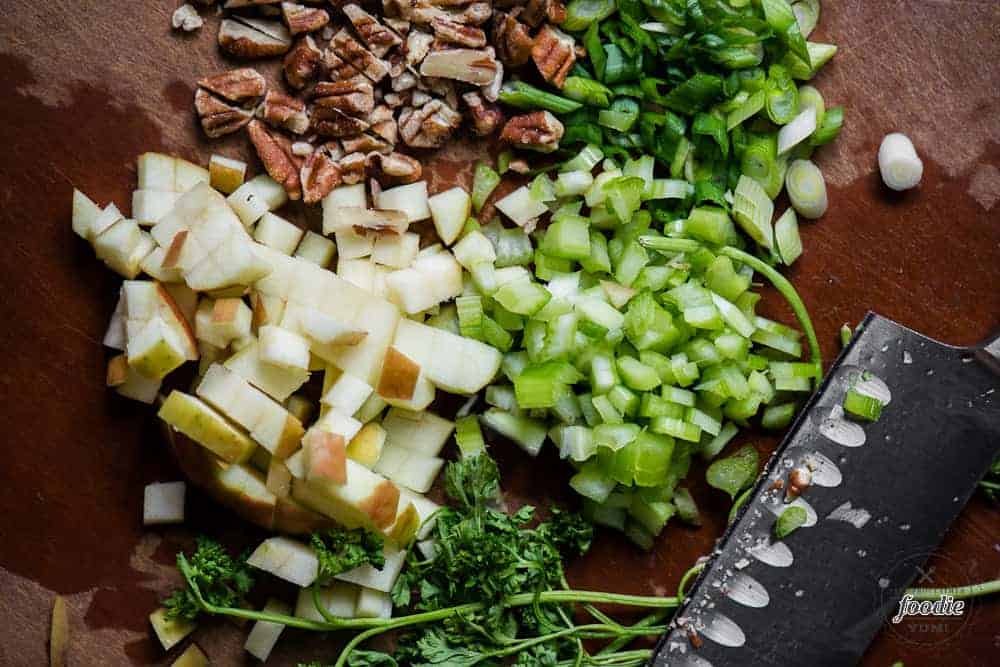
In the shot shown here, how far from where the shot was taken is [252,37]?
2504 mm

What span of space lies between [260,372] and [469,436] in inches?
22.5

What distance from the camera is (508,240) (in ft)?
8.52

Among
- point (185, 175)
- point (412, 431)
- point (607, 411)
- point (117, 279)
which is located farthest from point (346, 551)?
point (185, 175)

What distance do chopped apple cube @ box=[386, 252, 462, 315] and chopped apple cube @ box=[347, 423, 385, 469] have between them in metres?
0.33

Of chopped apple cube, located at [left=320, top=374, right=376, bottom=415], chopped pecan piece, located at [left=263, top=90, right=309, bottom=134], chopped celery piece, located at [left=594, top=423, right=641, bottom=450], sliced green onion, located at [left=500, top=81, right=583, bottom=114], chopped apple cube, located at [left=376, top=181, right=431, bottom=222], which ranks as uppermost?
sliced green onion, located at [left=500, top=81, right=583, bottom=114]

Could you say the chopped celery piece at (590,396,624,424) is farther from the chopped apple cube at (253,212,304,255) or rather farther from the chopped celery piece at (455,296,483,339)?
the chopped apple cube at (253,212,304,255)

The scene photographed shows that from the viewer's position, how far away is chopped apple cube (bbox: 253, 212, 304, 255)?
98.8 inches

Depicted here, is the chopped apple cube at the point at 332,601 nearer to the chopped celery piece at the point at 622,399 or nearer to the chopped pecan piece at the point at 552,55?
the chopped celery piece at the point at 622,399

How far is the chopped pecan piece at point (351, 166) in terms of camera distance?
8.25ft

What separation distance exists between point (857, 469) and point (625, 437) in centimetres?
58

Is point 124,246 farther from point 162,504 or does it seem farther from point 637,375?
point 637,375

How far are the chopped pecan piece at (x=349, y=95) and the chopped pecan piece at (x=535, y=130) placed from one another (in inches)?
14.3
